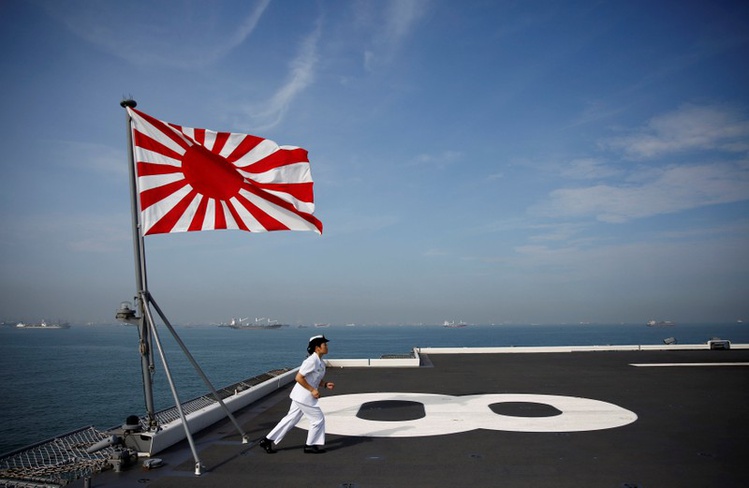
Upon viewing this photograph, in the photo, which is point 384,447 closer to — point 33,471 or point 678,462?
point 678,462

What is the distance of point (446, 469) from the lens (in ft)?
22.6

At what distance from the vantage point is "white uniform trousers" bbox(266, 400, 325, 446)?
781 cm

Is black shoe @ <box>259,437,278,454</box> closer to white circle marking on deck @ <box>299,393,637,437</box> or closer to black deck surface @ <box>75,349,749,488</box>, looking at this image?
black deck surface @ <box>75,349,749,488</box>

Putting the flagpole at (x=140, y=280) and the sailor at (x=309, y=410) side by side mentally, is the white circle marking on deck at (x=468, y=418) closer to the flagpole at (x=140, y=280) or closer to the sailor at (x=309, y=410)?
the sailor at (x=309, y=410)

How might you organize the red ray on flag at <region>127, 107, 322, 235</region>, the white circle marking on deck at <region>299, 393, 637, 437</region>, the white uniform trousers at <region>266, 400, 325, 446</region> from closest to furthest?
1. the white uniform trousers at <region>266, 400, 325, 446</region>
2. the red ray on flag at <region>127, 107, 322, 235</region>
3. the white circle marking on deck at <region>299, 393, 637, 437</region>

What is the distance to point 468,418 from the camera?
10.1 metres

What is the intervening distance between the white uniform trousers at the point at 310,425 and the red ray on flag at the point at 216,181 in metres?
3.12

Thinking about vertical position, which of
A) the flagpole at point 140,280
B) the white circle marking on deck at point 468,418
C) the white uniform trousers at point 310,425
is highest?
the flagpole at point 140,280

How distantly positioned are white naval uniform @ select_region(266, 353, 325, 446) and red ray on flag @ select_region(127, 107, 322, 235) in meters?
2.55

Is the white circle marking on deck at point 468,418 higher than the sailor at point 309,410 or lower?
lower

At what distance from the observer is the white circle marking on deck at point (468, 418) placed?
9164 millimetres

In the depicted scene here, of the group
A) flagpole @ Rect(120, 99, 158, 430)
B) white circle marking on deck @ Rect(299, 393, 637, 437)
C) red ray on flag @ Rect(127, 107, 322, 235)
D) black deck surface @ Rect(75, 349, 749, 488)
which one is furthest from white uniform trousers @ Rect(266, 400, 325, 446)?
red ray on flag @ Rect(127, 107, 322, 235)

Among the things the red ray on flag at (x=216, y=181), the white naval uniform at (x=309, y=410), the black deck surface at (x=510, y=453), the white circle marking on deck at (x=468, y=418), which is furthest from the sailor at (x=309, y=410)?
the red ray on flag at (x=216, y=181)

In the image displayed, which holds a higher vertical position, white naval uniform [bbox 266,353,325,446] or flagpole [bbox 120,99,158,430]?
flagpole [bbox 120,99,158,430]
